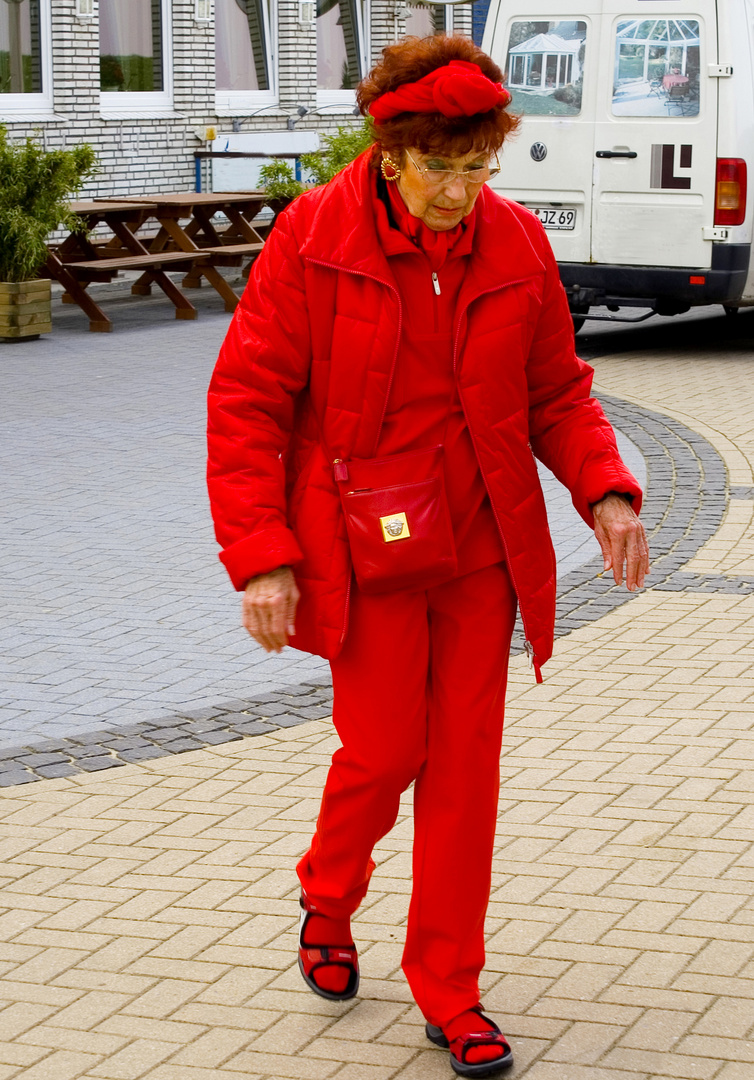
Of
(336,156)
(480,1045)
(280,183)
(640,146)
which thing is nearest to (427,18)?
(280,183)

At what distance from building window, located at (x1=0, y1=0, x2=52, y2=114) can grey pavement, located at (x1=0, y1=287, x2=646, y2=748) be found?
6207 mm

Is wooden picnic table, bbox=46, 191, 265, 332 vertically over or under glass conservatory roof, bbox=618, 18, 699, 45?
under

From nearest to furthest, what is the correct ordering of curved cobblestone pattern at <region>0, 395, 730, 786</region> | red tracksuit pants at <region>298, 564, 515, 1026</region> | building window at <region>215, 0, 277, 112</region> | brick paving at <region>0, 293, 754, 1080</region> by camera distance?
red tracksuit pants at <region>298, 564, 515, 1026</region>
brick paving at <region>0, 293, 754, 1080</region>
curved cobblestone pattern at <region>0, 395, 730, 786</region>
building window at <region>215, 0, 277, 112</region>

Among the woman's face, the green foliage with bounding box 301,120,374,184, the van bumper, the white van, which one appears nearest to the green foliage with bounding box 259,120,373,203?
the green foliage with bounding box 301,120,374,184

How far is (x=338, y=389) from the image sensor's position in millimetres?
3234

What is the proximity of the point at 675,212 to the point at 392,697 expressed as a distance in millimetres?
9958

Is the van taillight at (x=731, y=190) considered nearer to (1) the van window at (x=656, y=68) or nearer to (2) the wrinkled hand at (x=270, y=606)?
(1) the van window at (x=656, y=68)

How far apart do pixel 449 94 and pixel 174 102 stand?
1743cm

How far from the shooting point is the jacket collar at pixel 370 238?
320 centimetres

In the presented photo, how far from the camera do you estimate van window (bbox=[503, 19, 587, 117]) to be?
43.3ft

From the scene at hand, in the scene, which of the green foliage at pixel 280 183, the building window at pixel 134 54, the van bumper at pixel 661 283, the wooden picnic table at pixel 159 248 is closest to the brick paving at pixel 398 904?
the van bumper at pixel 661 283

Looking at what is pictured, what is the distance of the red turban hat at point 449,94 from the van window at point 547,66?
33.6 ft

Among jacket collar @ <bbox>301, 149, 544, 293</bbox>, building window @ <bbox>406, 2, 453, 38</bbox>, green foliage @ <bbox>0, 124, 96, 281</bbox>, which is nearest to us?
jacket collar @ <bbox>301, 149, 544, 293</bbox>

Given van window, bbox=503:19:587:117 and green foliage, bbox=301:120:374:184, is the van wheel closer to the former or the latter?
van window, bbox=503:19:587:117
